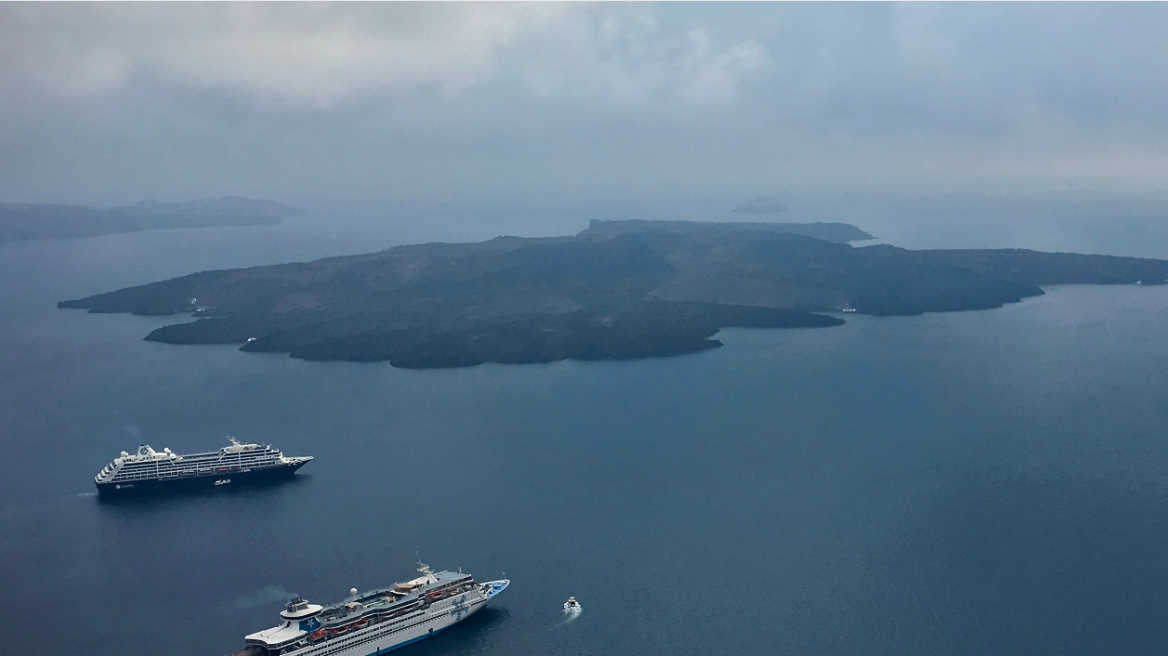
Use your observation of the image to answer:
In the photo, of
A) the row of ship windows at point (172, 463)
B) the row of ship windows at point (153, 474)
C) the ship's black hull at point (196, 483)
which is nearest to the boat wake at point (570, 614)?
the ship's black hull at point (196, 483)

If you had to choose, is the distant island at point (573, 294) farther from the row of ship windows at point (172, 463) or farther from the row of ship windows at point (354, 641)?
the row of ship windows at point (354, 641)

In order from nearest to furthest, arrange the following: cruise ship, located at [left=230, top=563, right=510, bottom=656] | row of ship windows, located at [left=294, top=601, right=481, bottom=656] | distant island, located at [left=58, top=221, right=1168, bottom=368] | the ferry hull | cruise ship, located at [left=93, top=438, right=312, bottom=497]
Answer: cruise ship, located at [left=230, top=563, right=510, bottom=656] < row of ship windows, located at [left=294, top=601, right=481, bottom=656] < the ferry hull < cruise ship, located at [left=93, top=438, right=312, bottom=497] < distant island, located at [left=58, top=221, right=1168, bottom=368]

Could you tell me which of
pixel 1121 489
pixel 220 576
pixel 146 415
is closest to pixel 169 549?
pixel 220 576

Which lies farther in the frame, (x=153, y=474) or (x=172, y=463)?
(x=172, y=463)

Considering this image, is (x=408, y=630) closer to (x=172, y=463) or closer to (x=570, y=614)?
(x=570, y=614)

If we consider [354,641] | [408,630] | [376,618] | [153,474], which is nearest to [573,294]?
[153,474]

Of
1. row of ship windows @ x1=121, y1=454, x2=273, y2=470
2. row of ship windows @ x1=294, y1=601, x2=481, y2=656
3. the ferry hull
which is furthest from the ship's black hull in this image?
row of ship windows @ x1=294, y1=601, x2=481, y2=656

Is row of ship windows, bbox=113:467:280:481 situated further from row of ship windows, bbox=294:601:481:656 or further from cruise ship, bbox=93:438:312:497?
row of ship windows, bbox=294:601:481:656
